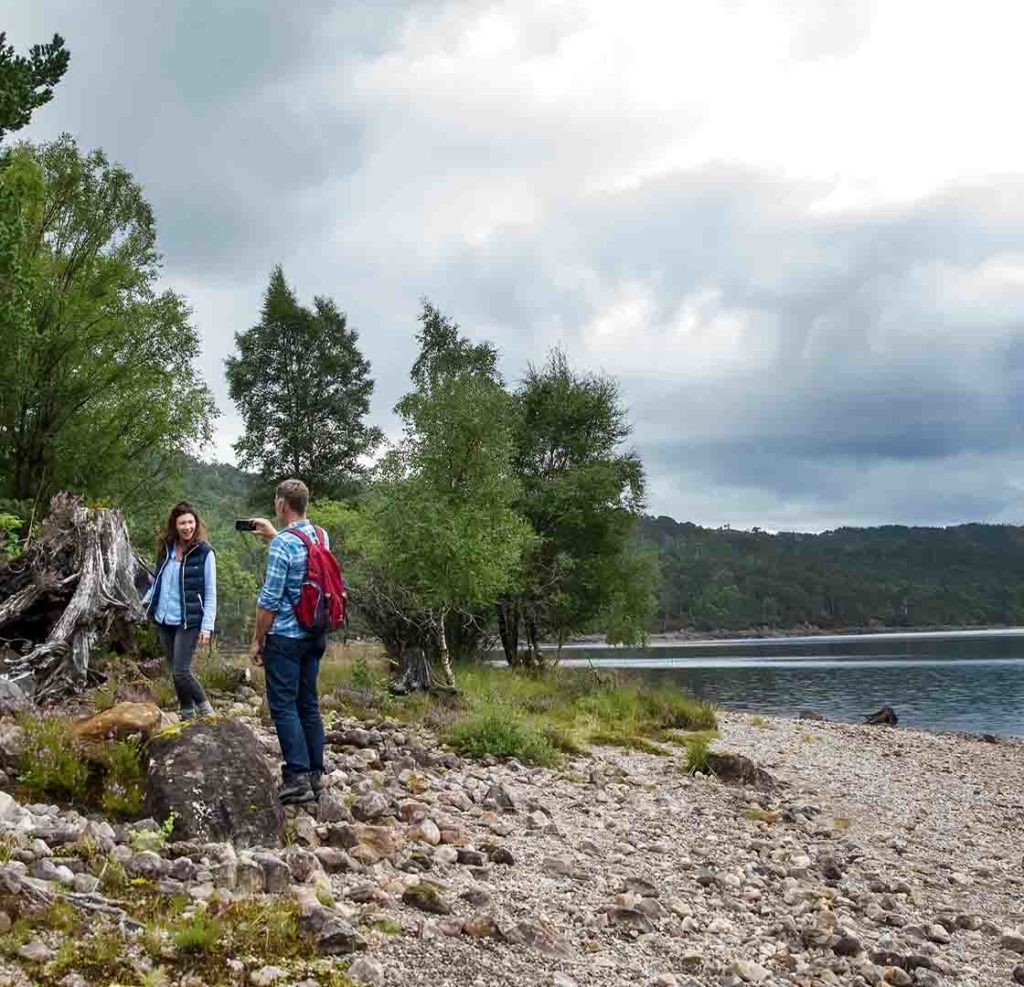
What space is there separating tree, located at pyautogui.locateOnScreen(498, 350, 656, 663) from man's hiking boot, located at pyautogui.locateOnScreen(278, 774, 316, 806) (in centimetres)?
2288

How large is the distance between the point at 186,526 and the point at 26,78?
920 cm

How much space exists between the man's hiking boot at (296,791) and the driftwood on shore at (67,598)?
17.7 feet

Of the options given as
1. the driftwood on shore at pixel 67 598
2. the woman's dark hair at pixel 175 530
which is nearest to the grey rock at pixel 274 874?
the woman's dark hair at pixel 175 530

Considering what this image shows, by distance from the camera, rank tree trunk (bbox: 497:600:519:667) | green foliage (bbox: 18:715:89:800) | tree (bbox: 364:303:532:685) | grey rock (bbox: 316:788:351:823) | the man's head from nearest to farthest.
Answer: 1. green foliage (bbox: 18:715:89:800)
2. grey rock (bbox: 316:788:351:823)
3. the man's head
4. tree (bbox: 364:303:532:685)
5. tree trunk (bbox: 497:600:519:667)

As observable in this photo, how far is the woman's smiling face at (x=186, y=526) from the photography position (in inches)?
361

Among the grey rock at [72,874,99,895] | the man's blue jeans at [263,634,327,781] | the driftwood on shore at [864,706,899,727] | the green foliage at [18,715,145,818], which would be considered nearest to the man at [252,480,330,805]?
the man's blue jeans at [263,634,327,781]

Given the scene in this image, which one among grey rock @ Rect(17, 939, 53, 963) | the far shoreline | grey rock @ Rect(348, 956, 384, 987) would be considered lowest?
the far shoreline

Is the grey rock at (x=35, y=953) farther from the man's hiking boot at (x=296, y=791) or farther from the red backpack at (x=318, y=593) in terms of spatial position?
the red backpack at (x=318, y=593)

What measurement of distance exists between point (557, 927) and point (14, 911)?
3431 mm

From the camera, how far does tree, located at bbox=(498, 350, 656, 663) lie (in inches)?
1235

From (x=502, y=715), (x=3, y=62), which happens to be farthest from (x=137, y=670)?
(x=3, y=62)

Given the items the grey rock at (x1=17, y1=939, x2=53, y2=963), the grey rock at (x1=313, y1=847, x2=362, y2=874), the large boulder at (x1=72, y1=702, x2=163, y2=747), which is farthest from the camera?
the large boulder at (x1=72, y1=702, x2=163, y2=747)

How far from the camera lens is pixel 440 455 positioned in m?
23.7

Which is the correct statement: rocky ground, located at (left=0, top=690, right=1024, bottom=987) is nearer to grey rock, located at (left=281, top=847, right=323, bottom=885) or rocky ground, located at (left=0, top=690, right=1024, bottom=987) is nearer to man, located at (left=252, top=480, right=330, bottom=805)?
grey rock, located at (left=281, top=847, right=323, bottom=885)
